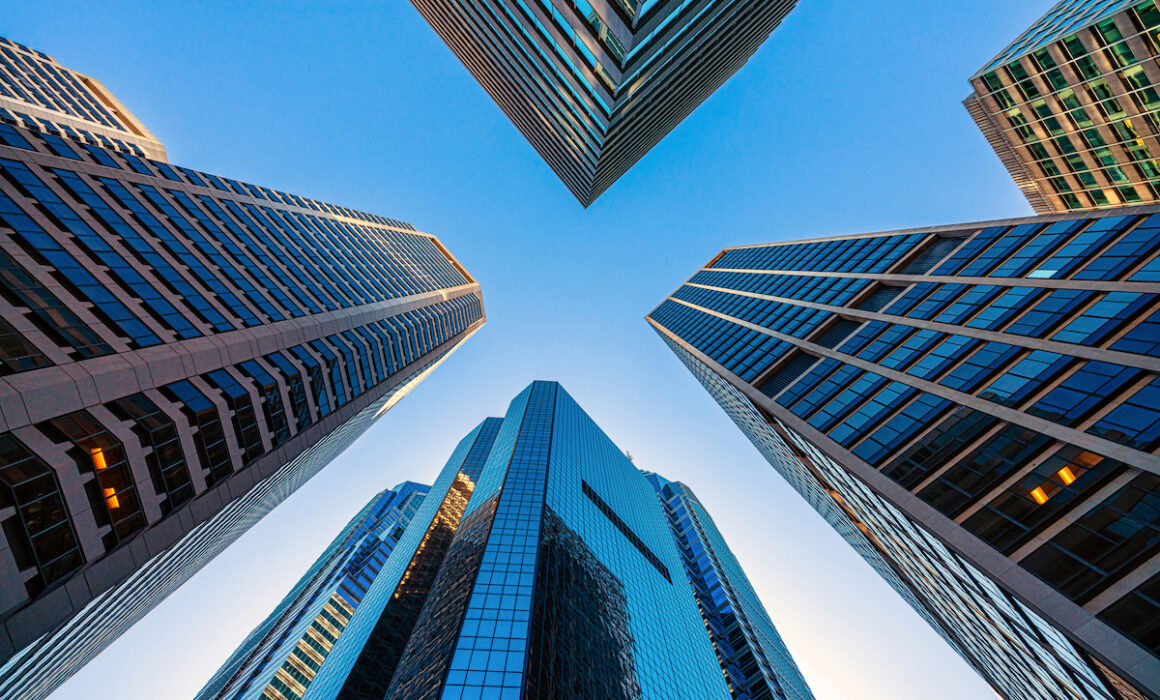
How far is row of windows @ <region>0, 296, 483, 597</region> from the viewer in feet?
57.4

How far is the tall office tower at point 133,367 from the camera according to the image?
1833cm

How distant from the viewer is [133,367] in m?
23.2

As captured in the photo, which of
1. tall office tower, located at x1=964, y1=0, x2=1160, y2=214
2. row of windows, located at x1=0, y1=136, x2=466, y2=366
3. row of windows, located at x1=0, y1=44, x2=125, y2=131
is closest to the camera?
row of windows, located at x1=0, y1=136, x2=466, y2=366

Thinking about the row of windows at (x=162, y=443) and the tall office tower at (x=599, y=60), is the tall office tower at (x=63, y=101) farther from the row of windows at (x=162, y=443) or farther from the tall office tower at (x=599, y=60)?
the tall office tower at (x=599, y=60)

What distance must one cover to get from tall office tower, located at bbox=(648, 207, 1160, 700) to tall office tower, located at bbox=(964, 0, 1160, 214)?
20.6 metres

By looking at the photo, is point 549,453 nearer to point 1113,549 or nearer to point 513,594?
point 513,594

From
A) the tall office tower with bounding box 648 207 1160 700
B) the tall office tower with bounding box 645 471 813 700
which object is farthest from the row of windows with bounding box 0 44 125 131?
the tall office tower with bounding box 645 471 813 700

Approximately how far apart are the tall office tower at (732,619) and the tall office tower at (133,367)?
88.2m

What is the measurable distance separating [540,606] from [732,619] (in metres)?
73.0

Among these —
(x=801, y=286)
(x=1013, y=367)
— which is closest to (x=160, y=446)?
(x=1013, y=367)

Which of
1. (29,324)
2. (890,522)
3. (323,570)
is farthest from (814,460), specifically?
(323,570)

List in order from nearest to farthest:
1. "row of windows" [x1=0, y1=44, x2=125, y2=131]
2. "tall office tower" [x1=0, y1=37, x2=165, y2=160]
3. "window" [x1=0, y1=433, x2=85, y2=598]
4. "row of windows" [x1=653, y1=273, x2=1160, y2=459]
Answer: "window" [x1=0, y1=433, x2=85, y2=598], "row of windows" [x1=653, y1=273, x2=1160, y2=459], "tall office tower" [x1=0, y1=37, x2=165, y2=160], "row of windows" [x1=0, y1=44, x2=125, y2=131]

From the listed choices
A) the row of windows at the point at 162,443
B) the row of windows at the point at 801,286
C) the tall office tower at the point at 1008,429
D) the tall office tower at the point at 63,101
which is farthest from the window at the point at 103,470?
the row of windows at the point at 801,286

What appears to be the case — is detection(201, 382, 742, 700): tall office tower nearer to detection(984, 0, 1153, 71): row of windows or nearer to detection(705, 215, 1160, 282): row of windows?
detection(705, 215, 1160, 282): row of windows
